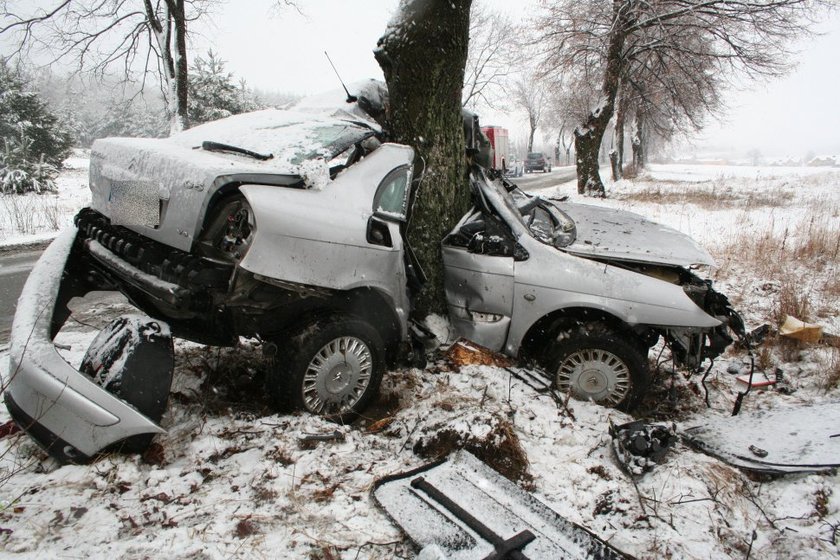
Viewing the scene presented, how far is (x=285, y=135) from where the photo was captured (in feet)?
11.2

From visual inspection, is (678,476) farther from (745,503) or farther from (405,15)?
(405,15)

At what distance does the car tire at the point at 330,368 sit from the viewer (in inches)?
113

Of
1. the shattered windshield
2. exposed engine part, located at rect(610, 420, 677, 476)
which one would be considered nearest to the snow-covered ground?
the shattered windshield

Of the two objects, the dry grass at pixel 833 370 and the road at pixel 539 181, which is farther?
the road at pixel 539 181

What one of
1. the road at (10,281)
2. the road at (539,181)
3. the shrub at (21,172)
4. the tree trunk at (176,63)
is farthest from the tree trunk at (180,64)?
the road at (539,181)

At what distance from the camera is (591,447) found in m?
2.98

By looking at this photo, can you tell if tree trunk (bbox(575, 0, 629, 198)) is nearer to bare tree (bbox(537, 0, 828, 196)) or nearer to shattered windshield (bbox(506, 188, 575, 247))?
bare tree (bbox(537, 0, 828, 196))

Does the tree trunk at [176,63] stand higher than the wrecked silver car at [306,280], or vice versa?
the tree trunk at [176,63]

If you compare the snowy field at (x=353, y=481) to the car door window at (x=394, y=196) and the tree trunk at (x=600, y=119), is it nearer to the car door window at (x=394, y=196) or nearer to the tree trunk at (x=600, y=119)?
the car door window at (x=394, y=196)

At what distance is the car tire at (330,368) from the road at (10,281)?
2759mm

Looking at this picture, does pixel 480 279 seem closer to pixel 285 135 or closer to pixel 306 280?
pixel 306 280

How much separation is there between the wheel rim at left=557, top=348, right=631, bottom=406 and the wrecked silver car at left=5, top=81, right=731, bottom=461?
12 mm

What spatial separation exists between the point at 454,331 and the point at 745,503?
223cm

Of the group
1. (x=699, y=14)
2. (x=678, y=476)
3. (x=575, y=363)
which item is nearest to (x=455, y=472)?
(x=678, y=476)
